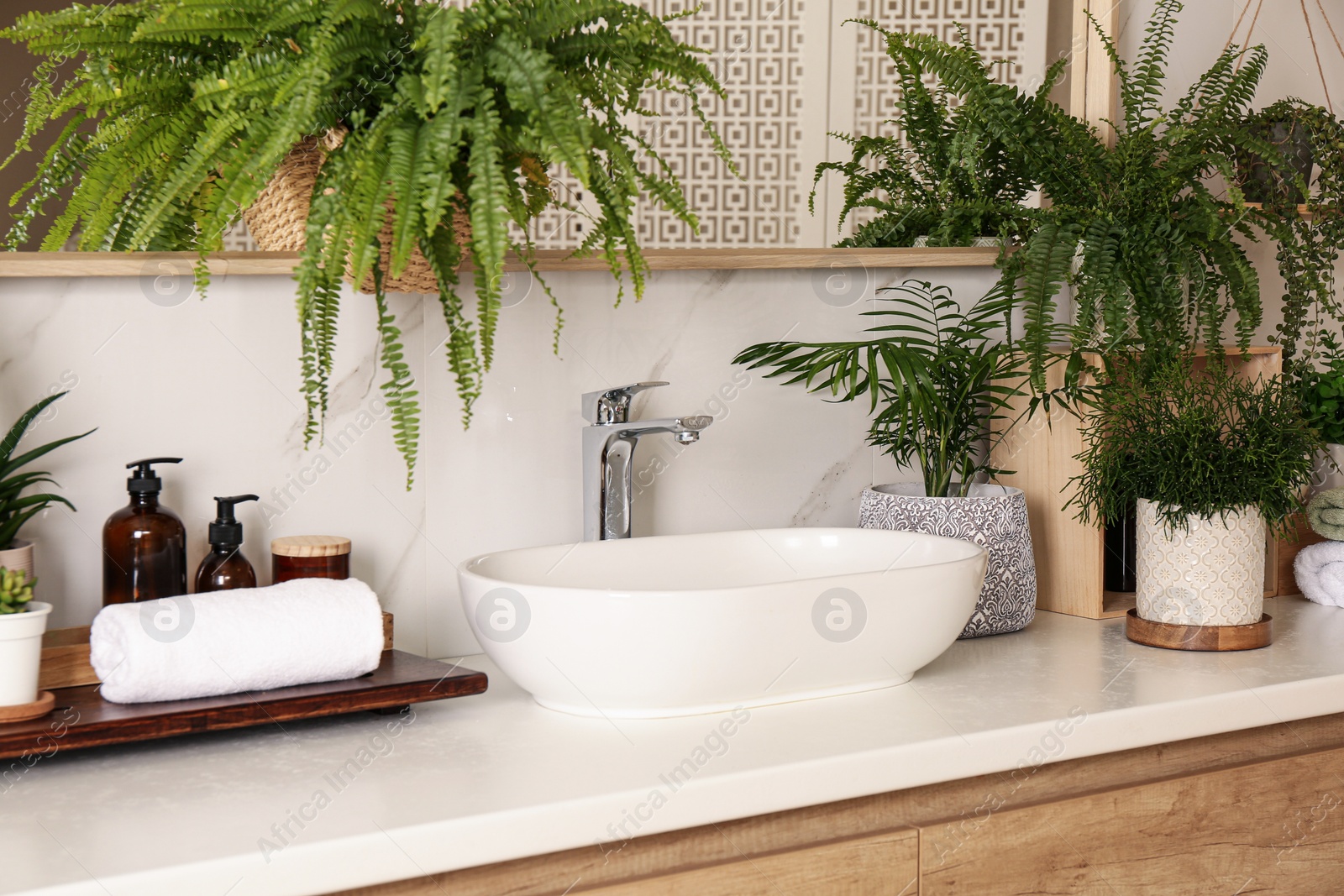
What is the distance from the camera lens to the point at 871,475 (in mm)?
1607

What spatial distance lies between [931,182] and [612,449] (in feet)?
1.98

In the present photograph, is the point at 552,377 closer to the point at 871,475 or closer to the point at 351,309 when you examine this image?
the point at 351,309

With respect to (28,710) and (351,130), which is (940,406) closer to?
(351,130)

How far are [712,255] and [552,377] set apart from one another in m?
0.23

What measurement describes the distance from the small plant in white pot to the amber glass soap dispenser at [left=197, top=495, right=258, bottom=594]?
92 centimetres

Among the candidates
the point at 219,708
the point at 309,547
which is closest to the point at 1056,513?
the point at 309,547

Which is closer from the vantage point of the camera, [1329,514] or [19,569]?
[19,569]

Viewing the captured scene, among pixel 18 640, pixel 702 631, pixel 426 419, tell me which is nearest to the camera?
pixel 18 640

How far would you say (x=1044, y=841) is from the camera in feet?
3.58

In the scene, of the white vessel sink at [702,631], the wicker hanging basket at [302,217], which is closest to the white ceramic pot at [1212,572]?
the white vessel sink at [702,631]

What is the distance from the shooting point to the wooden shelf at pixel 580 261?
1155 millimetres

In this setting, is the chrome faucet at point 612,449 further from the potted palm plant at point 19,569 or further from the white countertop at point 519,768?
the potted palm plant at point 19,569

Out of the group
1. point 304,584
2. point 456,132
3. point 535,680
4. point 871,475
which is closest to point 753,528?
point 871,475

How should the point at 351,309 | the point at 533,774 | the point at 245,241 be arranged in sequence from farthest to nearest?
the point at 245,241
the point at 351,309
the point at 533,774
